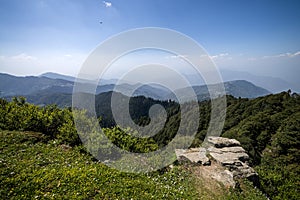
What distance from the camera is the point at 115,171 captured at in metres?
7.98

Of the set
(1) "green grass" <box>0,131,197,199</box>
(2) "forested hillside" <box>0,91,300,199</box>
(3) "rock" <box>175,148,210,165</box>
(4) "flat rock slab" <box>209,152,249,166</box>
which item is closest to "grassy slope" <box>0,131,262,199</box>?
(1) "green grass" <box>0,131,197,199</box>

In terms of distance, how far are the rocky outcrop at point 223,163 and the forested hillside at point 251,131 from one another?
5.58 ft

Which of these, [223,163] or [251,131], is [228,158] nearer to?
[223,163]

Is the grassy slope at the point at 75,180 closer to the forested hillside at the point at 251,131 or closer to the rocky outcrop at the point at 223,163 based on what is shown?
the rocky outcrop at the point at 223,163

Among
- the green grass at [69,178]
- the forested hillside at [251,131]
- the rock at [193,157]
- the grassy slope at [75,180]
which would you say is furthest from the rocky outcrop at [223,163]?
the forested hillside at [251,131]

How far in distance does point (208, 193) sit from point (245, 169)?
395 centimetres

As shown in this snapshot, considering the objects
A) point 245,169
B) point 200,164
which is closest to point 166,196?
point 200,164

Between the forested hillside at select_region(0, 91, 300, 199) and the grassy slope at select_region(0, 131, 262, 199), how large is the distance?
1.53 m

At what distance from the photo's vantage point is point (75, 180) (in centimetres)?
671

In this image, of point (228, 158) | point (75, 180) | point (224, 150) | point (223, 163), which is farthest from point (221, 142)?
point (75, 180)

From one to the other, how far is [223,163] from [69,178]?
7915 mm

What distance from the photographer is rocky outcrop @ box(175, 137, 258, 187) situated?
31.2 feet

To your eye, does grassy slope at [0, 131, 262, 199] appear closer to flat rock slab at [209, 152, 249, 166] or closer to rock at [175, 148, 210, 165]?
rock at [175, 148, 210, 165]

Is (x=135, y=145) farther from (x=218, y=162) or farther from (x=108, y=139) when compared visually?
(x=218, y=162)
